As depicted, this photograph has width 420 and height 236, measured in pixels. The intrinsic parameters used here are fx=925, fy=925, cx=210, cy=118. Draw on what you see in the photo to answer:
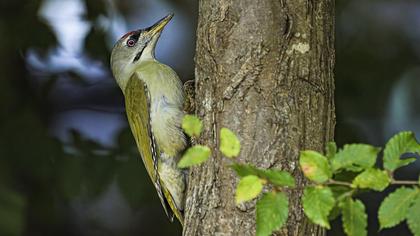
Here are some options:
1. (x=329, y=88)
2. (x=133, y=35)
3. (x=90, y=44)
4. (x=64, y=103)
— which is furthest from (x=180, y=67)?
(x=329, y=88)

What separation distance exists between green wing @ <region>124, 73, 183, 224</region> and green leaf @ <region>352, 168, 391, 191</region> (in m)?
2.29

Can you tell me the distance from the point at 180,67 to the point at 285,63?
444 cm

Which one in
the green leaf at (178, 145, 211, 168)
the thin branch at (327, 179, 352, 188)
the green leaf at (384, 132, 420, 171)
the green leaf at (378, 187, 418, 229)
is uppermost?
the green leaf at (384, 132, 420, 171)

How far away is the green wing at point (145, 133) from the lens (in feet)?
15.5

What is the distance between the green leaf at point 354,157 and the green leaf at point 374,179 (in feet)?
0.09

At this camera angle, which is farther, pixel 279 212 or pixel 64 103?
pixel 64 103

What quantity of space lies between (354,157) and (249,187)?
29 cm

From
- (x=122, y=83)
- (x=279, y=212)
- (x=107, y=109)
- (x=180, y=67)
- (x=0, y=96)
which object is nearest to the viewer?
(x=279, y=212)

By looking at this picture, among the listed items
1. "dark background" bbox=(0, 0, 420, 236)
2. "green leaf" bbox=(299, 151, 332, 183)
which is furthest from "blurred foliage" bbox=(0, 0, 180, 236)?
"green leaf" bbox=(299, 151, 332, 183)

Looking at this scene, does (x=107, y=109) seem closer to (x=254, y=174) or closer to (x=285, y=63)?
(x=285, y=63)

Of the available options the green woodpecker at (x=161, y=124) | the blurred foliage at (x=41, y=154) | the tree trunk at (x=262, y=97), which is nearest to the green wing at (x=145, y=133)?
the green woodpecker at (x=161, y=124)

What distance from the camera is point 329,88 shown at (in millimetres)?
3395

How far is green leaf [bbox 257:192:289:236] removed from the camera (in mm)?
2473

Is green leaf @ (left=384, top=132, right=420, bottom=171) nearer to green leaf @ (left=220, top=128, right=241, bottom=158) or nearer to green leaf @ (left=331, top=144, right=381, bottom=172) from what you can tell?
green leaf @ (left=331, top=144, right=381, bottom=172)
